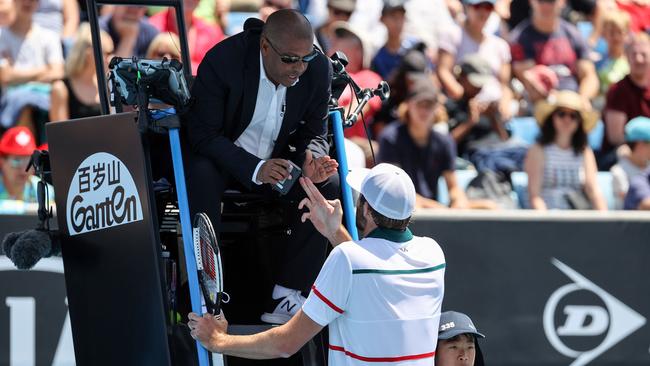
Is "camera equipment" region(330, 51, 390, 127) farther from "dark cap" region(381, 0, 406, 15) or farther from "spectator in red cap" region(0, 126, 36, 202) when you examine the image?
"dark cap" region(381, 0, 406, 15)

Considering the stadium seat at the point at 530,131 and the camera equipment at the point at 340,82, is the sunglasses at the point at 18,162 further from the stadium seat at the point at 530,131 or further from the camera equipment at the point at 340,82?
the stadium seat at the point at 530,131

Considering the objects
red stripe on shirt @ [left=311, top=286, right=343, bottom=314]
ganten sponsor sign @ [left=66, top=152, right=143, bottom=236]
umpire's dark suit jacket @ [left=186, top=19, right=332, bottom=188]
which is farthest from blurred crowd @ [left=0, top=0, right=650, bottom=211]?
red stripe on shirt @ [left=311, top=286, right=343, bottom=314]

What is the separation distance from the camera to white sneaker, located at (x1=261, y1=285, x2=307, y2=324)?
5.51 meters

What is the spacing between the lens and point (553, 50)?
10367 millimetres

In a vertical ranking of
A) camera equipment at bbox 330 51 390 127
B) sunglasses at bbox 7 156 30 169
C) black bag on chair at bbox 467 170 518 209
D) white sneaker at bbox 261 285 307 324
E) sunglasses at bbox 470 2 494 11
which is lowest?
black bag on chair at bbox 467 170 518 209

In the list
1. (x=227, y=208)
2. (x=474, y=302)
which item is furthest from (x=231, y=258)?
(x=474, y=302)

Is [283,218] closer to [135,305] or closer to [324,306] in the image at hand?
[135,305]

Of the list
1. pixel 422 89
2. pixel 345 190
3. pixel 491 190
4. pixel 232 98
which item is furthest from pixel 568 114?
pixel 232 98

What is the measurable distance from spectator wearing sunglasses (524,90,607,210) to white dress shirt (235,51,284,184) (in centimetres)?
370

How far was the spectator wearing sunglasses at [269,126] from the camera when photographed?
5.16 meters

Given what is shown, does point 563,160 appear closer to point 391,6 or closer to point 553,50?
point 553,50

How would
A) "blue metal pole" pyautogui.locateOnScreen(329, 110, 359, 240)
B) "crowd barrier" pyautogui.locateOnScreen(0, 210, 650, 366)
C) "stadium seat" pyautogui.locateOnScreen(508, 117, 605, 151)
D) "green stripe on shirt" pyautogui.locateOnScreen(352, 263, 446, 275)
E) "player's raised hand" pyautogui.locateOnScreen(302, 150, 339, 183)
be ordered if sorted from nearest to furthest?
"green stripe on shirt" pyautogui.locateOnScreen(352, 263, 446, 275) < "player's raised hand" pyautogui.locateOnScreen(302, 150, 339, 183) < "blue metal pole" pyautogui.locateOnScreen(329, 110, 359, 240) < "crowd barrier" pyautogui.locateOnScreen(0, 210, 650, 366) < "stadium seat" pyautogui.locateOnScreen(508, 117, 605, 151)

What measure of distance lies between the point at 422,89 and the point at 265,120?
12.0ft

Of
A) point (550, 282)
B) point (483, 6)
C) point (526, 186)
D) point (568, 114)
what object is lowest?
point (550, 282)
